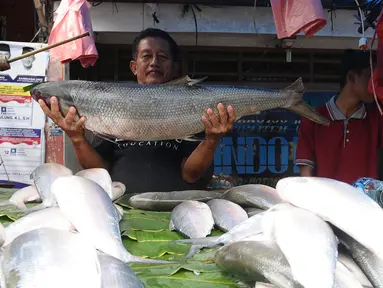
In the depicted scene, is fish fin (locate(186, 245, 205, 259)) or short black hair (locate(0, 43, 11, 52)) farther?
short black hair (locate(0, 43, 11, 52))

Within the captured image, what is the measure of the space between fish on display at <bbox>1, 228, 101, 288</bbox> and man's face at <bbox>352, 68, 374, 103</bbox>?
9.54ft

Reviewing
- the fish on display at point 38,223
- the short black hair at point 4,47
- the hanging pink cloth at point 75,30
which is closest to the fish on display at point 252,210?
the fish on display at point 38,223

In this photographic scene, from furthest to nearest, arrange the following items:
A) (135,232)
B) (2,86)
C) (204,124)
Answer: (2,86)
(204,124)
(135,232)

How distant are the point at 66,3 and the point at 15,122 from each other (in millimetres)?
1583

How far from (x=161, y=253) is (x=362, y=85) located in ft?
8.26

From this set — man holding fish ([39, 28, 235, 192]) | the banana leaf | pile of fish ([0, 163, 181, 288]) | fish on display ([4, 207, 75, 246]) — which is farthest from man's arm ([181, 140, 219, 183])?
the banana leaf

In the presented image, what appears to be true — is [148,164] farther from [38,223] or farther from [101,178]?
[38,223]

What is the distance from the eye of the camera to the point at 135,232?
238 centimetres

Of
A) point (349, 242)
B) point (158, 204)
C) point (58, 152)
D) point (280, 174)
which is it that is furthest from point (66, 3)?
point (280, 174)

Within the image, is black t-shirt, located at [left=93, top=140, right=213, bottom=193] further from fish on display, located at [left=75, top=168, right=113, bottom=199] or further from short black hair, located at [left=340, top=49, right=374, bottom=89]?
short black hair, located at [left=340, top=49, right=374, bottom=89]

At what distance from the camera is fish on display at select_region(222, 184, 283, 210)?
2.64 m

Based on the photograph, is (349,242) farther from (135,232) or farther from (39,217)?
(39,217)

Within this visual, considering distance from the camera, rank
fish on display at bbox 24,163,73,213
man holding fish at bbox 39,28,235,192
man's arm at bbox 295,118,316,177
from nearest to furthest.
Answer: fish on display at bbox 24,163,73,213 → man holding fish at bbox 39,28,235,192 → man's arm at bbox 295,118,316,177

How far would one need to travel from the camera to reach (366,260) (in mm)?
1773
